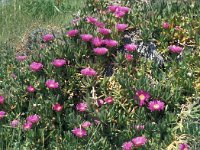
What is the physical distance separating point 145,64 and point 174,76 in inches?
13.0

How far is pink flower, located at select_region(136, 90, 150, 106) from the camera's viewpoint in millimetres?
4039

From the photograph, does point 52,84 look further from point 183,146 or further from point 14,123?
point 183,146

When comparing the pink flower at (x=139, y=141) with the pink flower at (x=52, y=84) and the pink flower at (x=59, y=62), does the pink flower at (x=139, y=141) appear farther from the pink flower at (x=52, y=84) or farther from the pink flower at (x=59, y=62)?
the pink flower at (x=59, y=62)

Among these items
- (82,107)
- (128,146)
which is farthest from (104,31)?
(128,146)

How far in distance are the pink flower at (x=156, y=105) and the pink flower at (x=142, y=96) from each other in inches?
2.0

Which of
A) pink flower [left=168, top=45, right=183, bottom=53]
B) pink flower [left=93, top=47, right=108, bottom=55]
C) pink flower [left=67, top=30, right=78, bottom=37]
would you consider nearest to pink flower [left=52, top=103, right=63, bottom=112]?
pink flower [left=93, top=47, right=108, bottom=55]

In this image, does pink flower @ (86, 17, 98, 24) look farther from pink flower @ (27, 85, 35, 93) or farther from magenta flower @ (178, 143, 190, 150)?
magenta flower @ (178, 143, 190, 150)

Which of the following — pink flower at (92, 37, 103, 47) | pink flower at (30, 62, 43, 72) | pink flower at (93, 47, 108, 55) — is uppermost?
pink flower at (92, 37, 103, 47)

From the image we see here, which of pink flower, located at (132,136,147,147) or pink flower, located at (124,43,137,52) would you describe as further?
pink flower, located at (124,43,137,52)

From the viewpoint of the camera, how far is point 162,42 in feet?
15.0

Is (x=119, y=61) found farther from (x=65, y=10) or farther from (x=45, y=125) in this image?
(x=65, y=10)

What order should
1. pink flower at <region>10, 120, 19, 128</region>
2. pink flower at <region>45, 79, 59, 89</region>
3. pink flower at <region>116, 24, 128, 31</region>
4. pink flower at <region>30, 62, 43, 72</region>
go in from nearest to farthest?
pink flower at <region>10, 120, 19, 128</region>, pink flower at <region>45, 79, 59, 89</region>, pink flower at <region>30, 62, 43, 72</region>, pink flower at <region>116, 24, 128, 31</region>

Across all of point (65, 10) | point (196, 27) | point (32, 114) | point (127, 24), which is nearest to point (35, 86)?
point (32, 114)

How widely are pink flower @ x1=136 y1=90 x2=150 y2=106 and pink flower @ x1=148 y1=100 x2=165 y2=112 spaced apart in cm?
5
